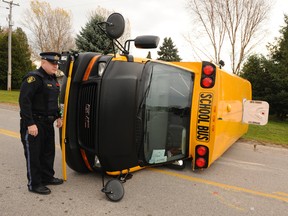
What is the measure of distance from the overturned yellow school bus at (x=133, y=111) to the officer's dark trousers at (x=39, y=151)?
234 millimetres

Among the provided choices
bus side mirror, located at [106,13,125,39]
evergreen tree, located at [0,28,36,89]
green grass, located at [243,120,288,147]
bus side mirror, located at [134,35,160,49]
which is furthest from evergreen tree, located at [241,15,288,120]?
evergreen tree, located at [0,28,36,89]

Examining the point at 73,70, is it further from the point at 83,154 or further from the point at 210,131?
the point at 210,131

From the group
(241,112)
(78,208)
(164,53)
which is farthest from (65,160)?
(164,53)

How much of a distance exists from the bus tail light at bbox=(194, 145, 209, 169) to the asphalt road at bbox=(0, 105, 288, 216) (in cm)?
18

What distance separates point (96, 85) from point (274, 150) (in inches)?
186

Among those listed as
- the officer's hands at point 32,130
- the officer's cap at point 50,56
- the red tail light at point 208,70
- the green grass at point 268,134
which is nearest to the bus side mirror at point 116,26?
the officer's cap at point 50,56

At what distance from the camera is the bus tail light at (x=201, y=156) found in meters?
3.87

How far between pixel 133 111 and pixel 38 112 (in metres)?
1.14

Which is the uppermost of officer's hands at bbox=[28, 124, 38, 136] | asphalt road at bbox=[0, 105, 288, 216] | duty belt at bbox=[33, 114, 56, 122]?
duty belt at bbox=[33, 114, 56, 122]

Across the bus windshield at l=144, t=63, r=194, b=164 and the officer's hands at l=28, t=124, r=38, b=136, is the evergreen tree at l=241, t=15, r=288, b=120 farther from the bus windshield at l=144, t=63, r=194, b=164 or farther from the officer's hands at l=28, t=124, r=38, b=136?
the officer's hands at l=28, t=124, r=38, b=136

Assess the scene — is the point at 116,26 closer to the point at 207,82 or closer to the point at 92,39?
the point at 207,82

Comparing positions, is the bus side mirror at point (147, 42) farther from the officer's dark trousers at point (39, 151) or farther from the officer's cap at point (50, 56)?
the officer's dark trousers at point (39, 151)

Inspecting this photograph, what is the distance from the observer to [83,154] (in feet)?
11.0

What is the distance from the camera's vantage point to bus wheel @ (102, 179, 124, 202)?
9.81 ft
